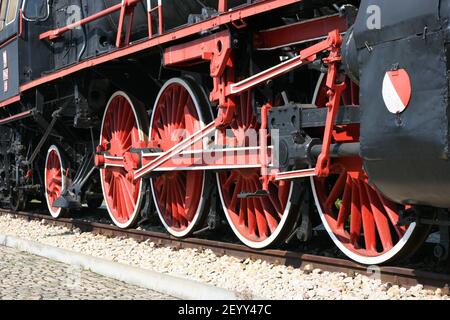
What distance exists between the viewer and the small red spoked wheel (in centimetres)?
901

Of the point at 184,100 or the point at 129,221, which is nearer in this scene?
the point at 184,100

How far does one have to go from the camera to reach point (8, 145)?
10.6 meters

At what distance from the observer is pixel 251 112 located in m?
5.39

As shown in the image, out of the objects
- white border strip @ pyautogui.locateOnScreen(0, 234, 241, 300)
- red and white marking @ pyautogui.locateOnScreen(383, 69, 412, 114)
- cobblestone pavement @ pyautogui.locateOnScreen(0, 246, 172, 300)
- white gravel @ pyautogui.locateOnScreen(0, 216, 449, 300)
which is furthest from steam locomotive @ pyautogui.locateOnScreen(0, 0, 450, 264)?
cobblestone pavement @ pyautogui.locateOnScreen(0, 246, 172, 300)

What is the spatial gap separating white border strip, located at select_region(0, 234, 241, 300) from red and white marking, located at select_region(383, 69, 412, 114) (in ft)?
4.74

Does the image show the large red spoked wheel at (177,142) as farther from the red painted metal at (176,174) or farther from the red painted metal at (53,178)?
the red painted metal at (53,178)

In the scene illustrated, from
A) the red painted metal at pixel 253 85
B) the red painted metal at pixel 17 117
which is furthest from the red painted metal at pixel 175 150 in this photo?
the red painted metal at pixel 17 117

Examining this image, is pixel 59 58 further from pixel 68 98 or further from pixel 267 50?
pixel 267 50

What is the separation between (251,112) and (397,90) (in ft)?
7.47

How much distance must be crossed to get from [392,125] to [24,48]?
6.53 metres

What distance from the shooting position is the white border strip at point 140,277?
13.0 ft

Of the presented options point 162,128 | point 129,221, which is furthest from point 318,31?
point 129,221

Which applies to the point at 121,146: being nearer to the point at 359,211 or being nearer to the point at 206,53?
the point at 206,53

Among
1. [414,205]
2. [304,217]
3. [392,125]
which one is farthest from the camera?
[304,217]
